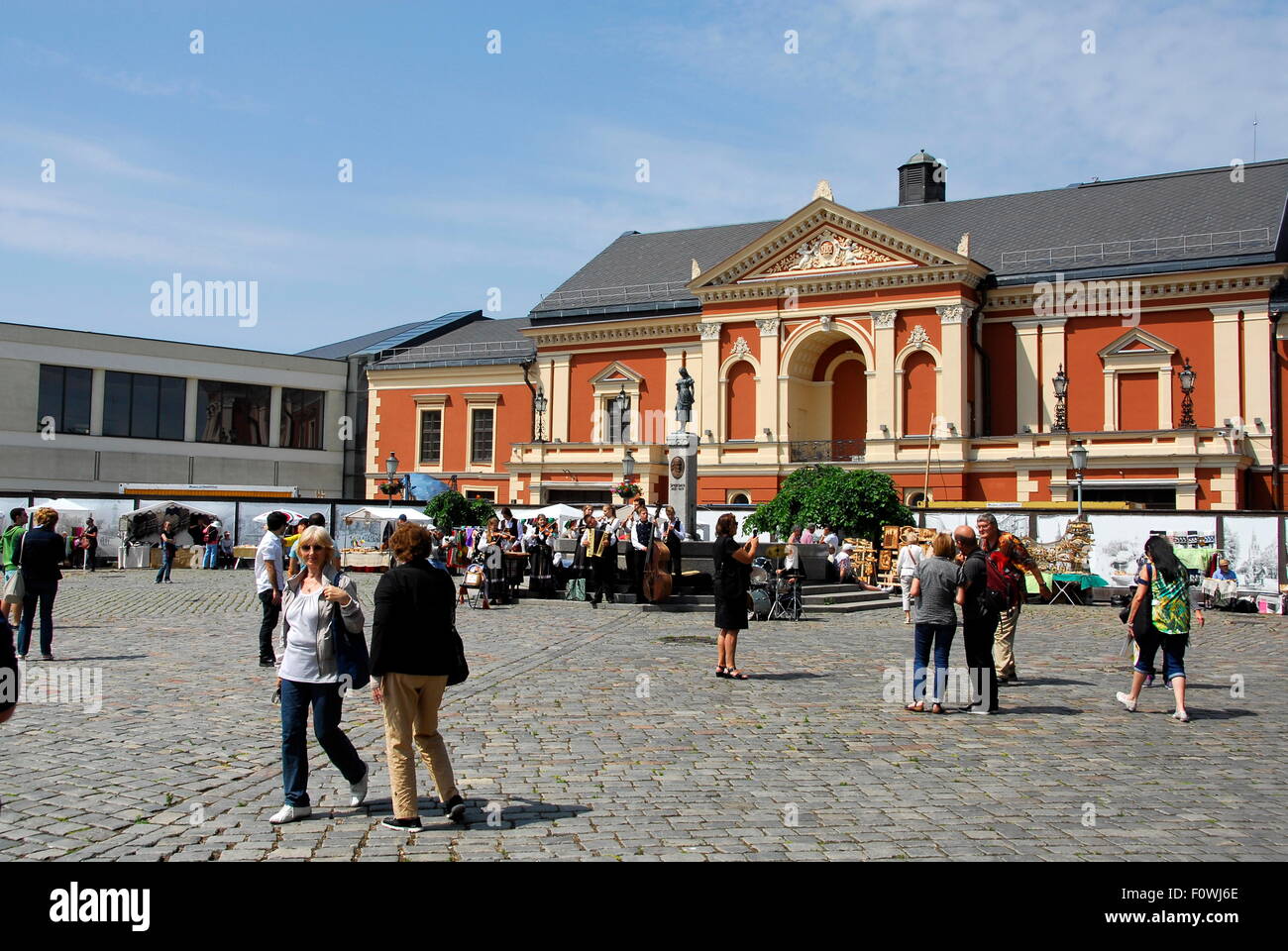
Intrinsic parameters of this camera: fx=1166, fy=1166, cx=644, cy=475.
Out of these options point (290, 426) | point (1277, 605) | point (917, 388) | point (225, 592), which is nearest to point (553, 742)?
point (225, 592)

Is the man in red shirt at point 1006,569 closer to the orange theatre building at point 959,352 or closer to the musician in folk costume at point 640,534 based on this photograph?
the musician in folk costume at point 640,534

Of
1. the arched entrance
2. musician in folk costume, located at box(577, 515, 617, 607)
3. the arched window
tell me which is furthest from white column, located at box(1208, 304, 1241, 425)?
musician in folk costume, located at box(577, 515, 617, 607)

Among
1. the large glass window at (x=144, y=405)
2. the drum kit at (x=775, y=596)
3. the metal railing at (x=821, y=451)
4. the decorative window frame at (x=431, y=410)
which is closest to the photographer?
the drum kit at (x=775, y=596)

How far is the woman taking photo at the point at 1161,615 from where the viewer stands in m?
10.2

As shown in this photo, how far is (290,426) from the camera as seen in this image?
56.5 m

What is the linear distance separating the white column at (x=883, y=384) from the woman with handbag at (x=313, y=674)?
118ft

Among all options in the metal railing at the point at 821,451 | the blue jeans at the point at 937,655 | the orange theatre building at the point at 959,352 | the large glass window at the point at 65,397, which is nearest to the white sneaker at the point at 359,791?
the blue jeans at the point at 937,655

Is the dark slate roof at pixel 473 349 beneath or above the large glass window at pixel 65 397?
above

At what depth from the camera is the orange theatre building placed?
124 feet

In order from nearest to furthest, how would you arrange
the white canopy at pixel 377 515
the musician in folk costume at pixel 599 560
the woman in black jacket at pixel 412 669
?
the woman in black jacket at pixel 412 669
the musician in folk costume at pixel 599 560
the white canopy at pixel 377 515

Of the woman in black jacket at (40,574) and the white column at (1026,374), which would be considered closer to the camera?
the woman in black jacket at (40,574)

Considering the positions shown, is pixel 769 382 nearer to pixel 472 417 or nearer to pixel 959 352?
pixel 959 352

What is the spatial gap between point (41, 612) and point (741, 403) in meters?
33.8

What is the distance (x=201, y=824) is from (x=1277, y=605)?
23.8 meters
